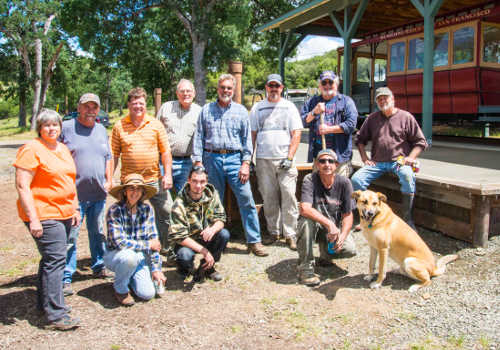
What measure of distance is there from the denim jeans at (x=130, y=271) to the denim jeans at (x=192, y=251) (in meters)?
0.32

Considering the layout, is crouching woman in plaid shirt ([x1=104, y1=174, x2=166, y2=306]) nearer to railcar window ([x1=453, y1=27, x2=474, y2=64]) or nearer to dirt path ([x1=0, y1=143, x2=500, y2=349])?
dirt path ([x1=0, y1=143, x2=500, y2=349])

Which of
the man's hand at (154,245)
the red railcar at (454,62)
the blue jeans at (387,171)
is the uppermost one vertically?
the red railcar at (454,62)

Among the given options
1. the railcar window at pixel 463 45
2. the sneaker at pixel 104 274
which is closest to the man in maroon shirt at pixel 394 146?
the sneaker at pixel 104 274

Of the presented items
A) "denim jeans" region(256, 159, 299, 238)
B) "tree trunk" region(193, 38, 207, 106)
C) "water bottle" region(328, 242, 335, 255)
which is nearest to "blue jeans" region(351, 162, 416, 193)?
"denim jeans" region(256, 159, 299, 238)

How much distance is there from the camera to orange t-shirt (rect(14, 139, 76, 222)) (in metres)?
3.21

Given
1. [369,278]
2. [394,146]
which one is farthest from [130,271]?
[394,146]

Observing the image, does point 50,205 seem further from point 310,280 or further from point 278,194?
point 278,194

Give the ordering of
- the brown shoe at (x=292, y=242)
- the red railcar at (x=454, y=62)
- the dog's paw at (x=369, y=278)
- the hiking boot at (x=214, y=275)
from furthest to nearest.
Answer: the red railcar at (x=454, y=62) < the brown shoe at (x=292, y=242) < the hiking boot at (x=214, y=275) < the dog's paw at (x=369, y=278)

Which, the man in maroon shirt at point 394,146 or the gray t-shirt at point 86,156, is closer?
the gray t-shirt at point 86,156

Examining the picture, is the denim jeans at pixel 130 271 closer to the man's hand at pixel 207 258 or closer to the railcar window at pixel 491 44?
the man's hand at pixel 207 258

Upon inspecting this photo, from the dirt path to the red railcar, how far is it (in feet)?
18.6

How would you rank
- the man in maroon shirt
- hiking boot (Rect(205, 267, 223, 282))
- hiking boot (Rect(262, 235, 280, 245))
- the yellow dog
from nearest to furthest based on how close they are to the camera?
1. the yellow dog
2. hiking boot (Rect(205, 267, 223, 282))
3. the man in maroon shirt
4. hiking boot (Rect(262, 235, 280, 245))

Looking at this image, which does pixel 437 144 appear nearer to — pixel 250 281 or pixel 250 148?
pixel 250 148

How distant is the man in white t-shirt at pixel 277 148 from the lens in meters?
4.93
